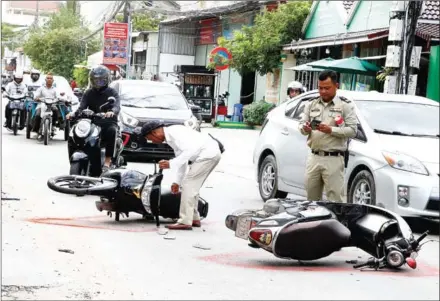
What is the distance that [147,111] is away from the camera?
13.3 metres

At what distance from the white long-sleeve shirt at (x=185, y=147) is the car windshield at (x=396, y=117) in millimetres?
1314

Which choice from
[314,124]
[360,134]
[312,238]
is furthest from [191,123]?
[312,238]

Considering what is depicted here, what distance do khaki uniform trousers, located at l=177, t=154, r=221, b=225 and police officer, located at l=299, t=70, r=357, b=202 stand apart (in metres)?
0.99

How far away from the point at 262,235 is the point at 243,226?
13.1 inches

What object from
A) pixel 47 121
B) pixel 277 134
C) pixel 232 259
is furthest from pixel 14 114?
pixel 232 259

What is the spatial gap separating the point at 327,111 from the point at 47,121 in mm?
9950

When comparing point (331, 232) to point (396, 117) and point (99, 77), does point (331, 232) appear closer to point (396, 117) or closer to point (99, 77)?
point (396, 117)

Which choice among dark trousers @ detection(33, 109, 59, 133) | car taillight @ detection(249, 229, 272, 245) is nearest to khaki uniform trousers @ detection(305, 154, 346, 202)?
car taillight @ detection(249, 229, 272, 245)

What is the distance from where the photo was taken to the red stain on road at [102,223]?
6.93 metres

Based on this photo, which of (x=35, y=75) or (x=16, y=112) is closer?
(x=35, y=75)

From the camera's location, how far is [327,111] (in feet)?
19.3

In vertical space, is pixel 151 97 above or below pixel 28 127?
above

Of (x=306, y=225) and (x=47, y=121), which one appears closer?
(x=306, y=225)

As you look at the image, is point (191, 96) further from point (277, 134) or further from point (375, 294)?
point (375, 294)
